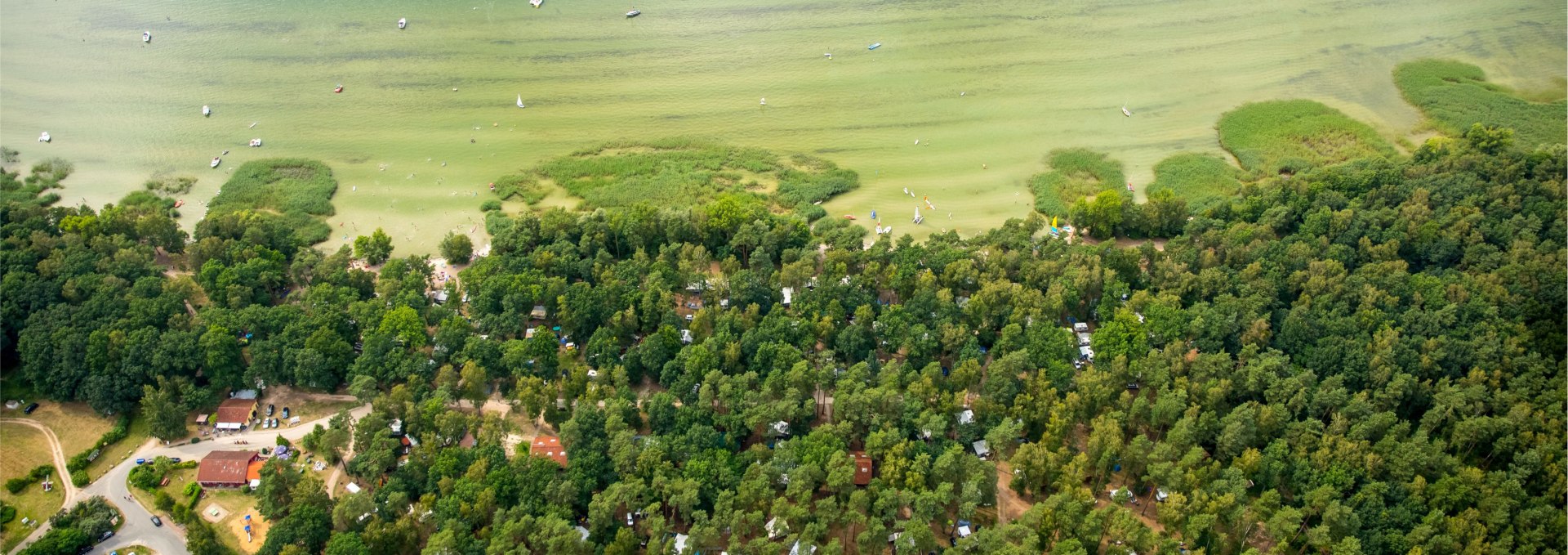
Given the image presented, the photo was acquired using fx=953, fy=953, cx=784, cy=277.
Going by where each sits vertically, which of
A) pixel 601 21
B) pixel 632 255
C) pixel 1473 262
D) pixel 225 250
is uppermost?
pixel 601 21

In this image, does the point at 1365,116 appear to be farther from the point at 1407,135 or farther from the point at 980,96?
the point at 980,96

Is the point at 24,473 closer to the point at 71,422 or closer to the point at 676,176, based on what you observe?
the point at 71,422

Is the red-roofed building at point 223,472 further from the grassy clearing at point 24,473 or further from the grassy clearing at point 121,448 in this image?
the grassy clearing at point 24,473

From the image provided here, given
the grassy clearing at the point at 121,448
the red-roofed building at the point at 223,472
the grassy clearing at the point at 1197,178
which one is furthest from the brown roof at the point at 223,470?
the grassy clearing at the point at 1197,178

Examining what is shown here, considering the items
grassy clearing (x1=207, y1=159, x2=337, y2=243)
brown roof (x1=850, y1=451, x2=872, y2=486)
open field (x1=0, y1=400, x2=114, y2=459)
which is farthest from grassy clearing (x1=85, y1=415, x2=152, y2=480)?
brown roof (x1=850, y1=451, x2=872, y2=486)

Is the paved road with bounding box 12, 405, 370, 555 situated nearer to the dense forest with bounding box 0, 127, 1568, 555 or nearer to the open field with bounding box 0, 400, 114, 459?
the dense forest with bounding box 0, 127, 1568, 555

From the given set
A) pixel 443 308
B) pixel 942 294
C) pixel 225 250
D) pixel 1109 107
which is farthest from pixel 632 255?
pixel 1109 107

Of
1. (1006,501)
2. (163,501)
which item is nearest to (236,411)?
(163,501)
